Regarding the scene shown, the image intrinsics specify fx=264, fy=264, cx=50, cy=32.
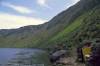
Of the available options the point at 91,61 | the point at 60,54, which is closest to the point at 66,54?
the point at 60,54

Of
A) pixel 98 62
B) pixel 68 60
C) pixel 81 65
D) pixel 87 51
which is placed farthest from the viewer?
pixel 68 60

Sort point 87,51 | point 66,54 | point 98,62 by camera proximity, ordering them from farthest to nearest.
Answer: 1. point 66,54
2. point 87,51
3. point 98,62

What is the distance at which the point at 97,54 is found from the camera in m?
48.6

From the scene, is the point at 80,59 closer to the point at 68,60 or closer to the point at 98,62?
the point at 68,60

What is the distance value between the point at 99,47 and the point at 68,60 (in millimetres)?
57600

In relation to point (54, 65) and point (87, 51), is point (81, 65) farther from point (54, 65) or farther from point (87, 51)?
point (54, 65)

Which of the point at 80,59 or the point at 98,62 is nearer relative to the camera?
the point at 98,62

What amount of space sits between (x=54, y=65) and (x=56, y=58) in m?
17.1

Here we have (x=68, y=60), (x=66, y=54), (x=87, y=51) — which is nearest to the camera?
(x=87, y=51)

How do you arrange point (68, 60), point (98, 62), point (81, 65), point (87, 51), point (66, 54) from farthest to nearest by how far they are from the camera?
point (66, 54), point (68, 60), point (87, 51), point (81, 65), point (98, 62)

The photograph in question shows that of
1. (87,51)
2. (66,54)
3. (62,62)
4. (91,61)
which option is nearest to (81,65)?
(87,51)

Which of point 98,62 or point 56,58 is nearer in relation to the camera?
point 98,62

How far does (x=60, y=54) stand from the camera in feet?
403

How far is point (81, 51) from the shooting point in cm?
10350
